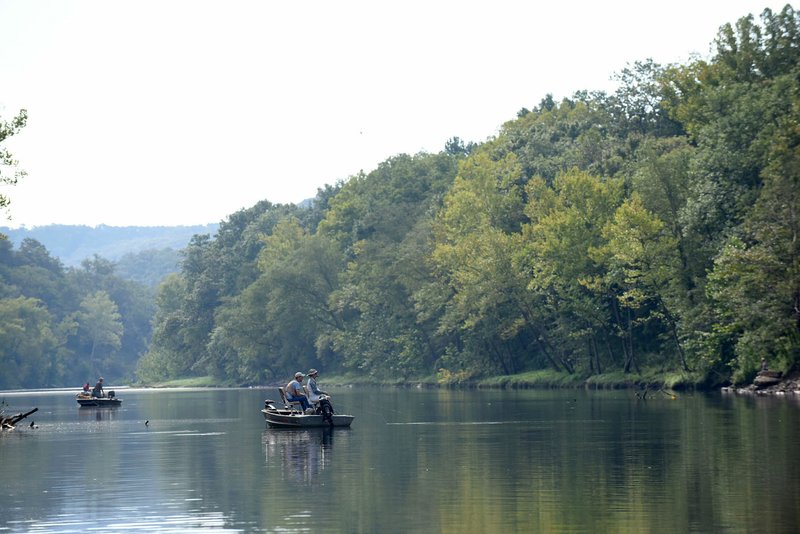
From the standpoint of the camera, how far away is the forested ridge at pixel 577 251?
252ft

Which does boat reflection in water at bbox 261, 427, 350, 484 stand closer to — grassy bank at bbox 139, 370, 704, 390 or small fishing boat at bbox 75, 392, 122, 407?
grassy bank at bbox 139, 370, 704, 390

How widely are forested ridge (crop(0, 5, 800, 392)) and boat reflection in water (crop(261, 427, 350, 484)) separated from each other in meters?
29.4

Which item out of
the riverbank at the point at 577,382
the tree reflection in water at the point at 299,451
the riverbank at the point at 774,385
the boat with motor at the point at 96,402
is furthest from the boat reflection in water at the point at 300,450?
the boat with motor at the point at 96,402

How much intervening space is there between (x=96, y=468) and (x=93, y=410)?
5021 centimetres

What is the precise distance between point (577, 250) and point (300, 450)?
190 ft

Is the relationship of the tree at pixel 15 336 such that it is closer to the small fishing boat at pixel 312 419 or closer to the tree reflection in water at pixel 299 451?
the small fishing boat at pixel 312 419

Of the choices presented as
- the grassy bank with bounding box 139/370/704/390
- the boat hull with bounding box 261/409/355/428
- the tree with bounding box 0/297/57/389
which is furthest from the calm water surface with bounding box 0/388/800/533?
the tree with bounding box 0/297/57/389

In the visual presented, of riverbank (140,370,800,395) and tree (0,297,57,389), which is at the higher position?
tree (0,297,57,389)

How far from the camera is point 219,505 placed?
27766 millimetres

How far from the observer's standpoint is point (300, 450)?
1681 inches

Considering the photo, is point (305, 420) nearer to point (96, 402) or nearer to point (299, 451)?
point (299, 451)

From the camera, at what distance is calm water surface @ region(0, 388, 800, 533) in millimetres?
24422

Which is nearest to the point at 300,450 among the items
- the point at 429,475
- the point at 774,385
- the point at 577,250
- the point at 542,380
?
the point at 429,475

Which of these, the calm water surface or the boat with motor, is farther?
the boat with motor
